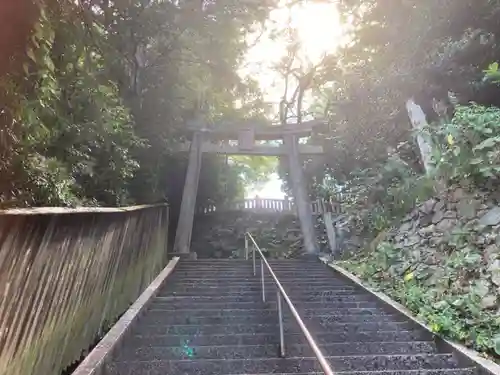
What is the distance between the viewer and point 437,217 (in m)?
5.82

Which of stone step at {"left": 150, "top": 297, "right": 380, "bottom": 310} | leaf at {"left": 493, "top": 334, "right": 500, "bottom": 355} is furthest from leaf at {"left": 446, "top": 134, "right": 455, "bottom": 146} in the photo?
leaf at {"left": 493, "top": 334, "right": 500, "bottom": 355}

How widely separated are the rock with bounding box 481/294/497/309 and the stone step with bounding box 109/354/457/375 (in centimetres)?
64

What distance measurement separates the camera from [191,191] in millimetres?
10828

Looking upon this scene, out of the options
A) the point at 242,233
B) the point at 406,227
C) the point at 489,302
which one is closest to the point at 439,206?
the point at 406,227

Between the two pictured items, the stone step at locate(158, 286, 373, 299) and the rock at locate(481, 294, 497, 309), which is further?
the stone step at locate(158, 286, 373, 299)

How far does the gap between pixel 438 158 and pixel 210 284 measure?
361cm

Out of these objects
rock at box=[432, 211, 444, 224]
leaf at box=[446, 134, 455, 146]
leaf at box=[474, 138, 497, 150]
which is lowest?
rock at box=[432, 211, 444, 224]

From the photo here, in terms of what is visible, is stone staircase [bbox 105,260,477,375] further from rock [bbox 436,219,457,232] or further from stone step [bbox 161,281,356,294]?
rock [bbox 436,219,457,232]

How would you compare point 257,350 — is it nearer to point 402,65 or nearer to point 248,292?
point 248,292

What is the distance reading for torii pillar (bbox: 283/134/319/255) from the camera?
34.2 ft

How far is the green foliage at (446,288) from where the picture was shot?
12.0 feet

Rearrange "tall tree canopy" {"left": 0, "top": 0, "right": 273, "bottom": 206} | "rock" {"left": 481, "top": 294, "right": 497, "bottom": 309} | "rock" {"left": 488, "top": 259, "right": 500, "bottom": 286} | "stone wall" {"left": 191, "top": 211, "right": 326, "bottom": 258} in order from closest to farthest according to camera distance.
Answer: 1. "tall tree canopy" {"left": 0, "top": 0, "right": 273, "bottom": 206}
2. "rock" {"left": 481, "top": 294, "right": 497, "bottom": 309}
3. "rock" {"left": 488, "top": 259, "right": 500, "bottom": 286}
4. "stone wall" {"left": 191, "top": 211, "right": 326, "bottom": 258}

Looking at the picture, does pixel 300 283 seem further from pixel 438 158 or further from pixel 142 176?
pixel 142 176

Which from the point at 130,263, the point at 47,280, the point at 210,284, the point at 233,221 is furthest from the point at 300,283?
the point at 233,221
